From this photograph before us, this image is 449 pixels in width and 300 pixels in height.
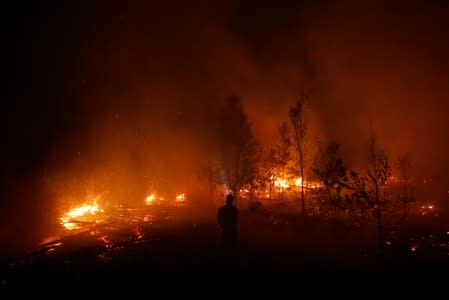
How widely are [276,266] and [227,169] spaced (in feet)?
64.3

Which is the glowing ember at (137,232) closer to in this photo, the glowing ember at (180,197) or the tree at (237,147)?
the tree at (237,147)

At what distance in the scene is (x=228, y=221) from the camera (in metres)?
11.6

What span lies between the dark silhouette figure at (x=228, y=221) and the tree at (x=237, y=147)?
58.0 ft

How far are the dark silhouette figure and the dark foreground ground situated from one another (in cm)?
56

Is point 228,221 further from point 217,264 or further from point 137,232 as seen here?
point 137,232

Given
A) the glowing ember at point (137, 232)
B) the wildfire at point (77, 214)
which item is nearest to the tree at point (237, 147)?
the glowing ember at point (137, 232)

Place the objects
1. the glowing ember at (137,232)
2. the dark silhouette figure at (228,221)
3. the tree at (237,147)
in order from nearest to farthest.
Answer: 1. the dark silhouette figure at (228,221)
2. the glowing ember at (137,232)
3. the tree at (237,147)

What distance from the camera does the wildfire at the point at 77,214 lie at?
2161cm

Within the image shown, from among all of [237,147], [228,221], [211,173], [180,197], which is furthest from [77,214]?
[228,221]

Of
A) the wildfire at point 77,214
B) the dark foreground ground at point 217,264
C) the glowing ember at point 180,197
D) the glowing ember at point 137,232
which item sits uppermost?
the glowing ember at point 180,197

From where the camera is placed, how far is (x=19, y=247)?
1484cm

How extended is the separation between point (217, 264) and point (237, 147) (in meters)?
19.6

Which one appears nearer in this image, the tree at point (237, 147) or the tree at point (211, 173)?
the tree at point (237, 147)

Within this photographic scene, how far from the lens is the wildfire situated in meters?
21.6
